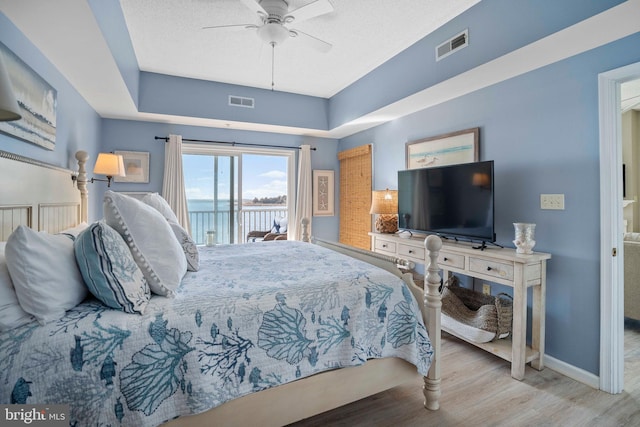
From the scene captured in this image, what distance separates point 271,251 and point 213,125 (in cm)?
275

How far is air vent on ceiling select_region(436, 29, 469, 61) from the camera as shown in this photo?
2.50m

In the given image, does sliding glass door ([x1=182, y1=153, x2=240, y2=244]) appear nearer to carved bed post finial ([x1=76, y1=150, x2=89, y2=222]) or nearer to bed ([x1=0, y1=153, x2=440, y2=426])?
carved bed post finial ([x1=76, y1=150, x2=89, y2=222])

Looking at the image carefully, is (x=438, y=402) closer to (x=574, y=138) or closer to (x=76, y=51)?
(x=574, y=138)

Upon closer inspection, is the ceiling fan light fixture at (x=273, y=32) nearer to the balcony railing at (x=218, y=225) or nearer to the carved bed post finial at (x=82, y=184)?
the carved bed post finial at (x=82, y=184)

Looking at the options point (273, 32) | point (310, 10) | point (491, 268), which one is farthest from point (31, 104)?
point (491, 268)

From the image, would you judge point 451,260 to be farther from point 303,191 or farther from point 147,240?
point 303,191

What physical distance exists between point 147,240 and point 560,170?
110 inches

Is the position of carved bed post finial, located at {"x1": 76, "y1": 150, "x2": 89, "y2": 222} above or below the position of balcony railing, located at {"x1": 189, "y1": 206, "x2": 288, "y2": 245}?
above

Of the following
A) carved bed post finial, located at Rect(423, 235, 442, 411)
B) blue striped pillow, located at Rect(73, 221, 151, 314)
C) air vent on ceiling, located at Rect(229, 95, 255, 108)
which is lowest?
carved bed post finial, located at Rect(423, 235, 442, 411)

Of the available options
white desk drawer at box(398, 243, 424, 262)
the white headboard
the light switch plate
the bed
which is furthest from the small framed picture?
the light switch plate

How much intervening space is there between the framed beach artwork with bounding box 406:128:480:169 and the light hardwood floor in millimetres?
1855

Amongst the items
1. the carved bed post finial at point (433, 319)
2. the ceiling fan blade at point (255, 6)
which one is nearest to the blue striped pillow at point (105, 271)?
the carved bed post finial at point (433, 319)

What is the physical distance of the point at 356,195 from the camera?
4.79 m

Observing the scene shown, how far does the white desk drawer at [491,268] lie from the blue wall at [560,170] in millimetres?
419
